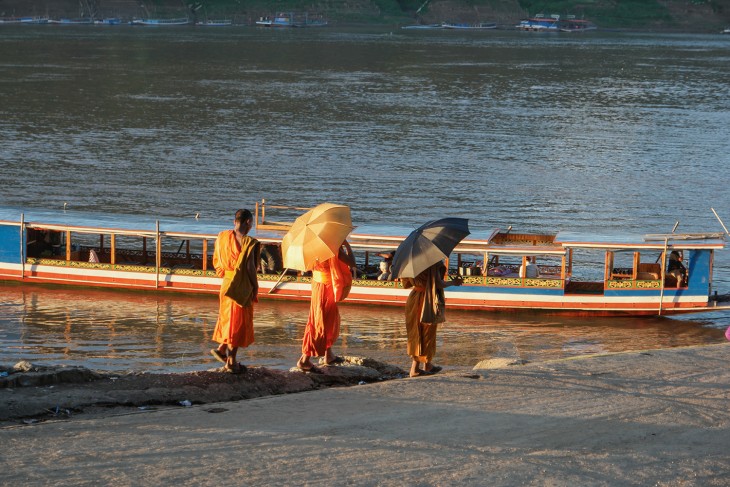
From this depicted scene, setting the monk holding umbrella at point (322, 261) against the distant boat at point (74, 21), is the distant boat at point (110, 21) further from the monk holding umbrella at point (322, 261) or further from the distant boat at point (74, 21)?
the monk holding umbrella at point (322, 261)

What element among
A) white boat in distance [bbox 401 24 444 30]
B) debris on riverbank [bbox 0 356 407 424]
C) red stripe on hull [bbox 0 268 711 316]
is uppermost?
white boat in distance [bbox 401 24 444 30]

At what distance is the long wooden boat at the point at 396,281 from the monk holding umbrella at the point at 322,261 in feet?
21.7

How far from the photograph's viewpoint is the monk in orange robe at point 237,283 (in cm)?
946

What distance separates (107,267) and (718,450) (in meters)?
12.0

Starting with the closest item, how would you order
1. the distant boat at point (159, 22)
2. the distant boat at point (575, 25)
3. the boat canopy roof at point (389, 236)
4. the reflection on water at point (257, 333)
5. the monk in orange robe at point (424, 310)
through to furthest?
the monk in orange robe at point (424, 310) → the reflection on water at point (257, 333) → the boat canopy roof at point (389, 236) → the distant boat at point (159, 22) → the distant boat at point (575, 25)

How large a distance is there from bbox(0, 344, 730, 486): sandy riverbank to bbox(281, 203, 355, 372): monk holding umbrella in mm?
944

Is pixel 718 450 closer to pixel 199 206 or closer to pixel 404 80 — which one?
pixel 199 206

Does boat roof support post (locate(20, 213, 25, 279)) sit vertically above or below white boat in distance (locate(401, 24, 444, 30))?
below

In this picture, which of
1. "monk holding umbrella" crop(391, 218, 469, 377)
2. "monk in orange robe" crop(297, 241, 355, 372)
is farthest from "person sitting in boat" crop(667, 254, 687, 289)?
"monk in orange robe" crop(297, 241, 355, 372)

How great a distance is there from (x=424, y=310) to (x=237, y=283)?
153 centimetres

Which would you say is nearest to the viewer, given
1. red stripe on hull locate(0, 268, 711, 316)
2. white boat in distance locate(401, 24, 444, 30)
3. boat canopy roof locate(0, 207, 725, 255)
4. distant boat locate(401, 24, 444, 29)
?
boat canopy roof locate(0, 207, 725, 255)

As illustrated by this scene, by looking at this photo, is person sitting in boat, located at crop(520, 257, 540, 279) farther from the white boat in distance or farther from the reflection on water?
the white boat in distance

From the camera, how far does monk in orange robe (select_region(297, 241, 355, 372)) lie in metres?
9.96

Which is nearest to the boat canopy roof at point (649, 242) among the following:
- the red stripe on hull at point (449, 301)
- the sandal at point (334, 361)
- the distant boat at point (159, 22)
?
the red stripe on hull at point (449, 301)
